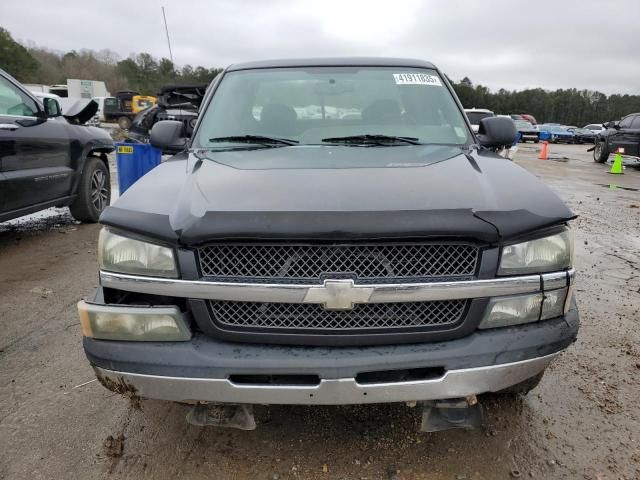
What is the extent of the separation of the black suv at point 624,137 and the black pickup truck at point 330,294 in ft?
53.1

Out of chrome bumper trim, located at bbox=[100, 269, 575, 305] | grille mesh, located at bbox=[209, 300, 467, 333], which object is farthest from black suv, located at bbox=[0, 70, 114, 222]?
grille mesh, located at bbox=[209, 300, 467, 333]

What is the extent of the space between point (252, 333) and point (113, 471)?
0.90 meters

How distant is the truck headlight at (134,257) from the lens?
1.85 meters

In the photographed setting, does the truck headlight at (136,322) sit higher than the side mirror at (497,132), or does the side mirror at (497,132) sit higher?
the side mirror at (497,132)

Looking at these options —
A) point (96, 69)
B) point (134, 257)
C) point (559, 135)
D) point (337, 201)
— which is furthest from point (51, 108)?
point (96, 69)

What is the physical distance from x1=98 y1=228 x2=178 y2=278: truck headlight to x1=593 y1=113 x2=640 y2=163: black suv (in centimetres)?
→ 1699

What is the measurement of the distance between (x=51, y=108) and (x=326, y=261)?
4613 mm

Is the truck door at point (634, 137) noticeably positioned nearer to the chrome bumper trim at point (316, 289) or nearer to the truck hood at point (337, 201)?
the truck hood at point (337, 201)

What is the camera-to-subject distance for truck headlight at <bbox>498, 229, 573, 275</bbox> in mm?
1880

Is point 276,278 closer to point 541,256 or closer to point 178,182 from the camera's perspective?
point 178,182

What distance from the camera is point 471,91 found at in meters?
73.1

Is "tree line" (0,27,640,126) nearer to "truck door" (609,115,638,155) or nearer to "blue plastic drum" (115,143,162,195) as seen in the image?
"truck door" (609,115,638,155)

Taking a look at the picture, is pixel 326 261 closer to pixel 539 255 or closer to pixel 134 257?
pixel 134 257

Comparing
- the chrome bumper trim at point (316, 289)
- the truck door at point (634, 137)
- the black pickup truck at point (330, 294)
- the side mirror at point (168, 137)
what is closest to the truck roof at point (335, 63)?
the side mirror at point (168, 137)
